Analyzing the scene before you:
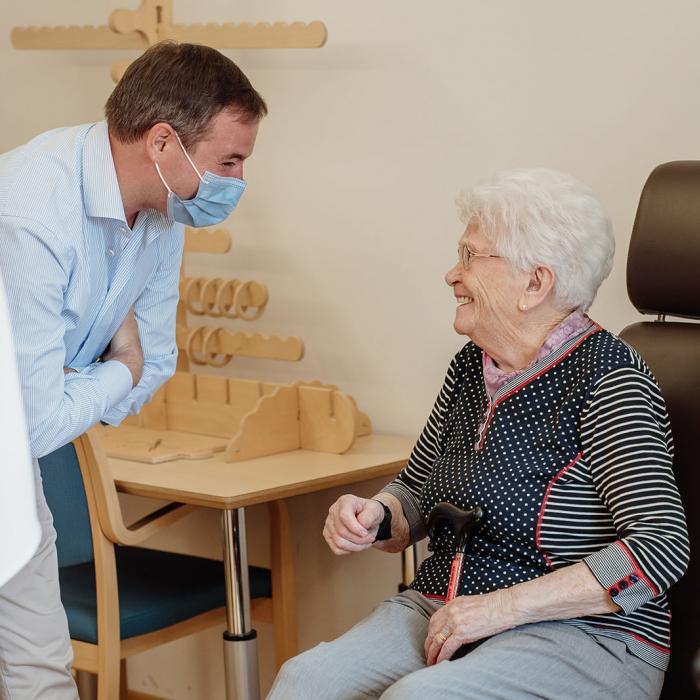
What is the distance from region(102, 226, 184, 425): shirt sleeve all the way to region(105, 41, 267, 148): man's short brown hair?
25cm

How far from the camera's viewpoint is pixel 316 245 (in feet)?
8.87

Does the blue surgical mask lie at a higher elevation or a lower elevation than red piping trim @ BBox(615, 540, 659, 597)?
higher

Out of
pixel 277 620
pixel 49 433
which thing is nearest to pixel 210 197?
pixel 49 433

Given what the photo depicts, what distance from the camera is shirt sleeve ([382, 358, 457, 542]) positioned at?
1.79 metres

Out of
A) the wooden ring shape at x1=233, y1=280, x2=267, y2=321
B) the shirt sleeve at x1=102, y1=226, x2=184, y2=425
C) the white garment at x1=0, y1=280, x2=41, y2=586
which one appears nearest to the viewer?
the white garment at x1=0, y1=280, x2=41, y2=586

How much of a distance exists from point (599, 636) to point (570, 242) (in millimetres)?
551

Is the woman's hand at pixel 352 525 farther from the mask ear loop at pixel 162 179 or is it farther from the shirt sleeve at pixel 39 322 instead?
the mask ear loop at pixel 162 179

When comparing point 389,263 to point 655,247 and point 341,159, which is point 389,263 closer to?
point 341,159

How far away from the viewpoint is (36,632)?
1868 millimetres

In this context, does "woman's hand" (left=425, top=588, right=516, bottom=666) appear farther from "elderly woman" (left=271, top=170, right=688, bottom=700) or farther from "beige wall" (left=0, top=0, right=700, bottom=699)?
"beige wall" (left=0, top=0, right=700, bottom=699)

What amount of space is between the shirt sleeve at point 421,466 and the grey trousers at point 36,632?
1.85 ft

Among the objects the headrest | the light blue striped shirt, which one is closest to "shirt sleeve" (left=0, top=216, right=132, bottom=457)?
the light blue striped shirt

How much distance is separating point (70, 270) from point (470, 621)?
0.75 meters

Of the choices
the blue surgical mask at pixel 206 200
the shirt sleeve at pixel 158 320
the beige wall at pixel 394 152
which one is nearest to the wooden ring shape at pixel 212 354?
the beige wall at pixel 394 152
